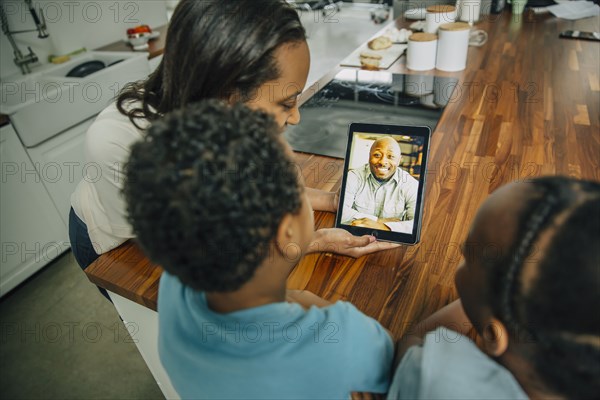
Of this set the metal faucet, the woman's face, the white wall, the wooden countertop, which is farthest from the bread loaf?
the white wall

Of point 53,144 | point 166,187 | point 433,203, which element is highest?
point 166,187

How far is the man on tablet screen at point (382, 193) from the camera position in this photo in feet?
2.66

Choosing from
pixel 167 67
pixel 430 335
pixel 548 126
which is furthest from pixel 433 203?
pixel 167 67

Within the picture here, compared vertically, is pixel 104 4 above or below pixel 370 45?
above

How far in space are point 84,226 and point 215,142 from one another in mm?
814

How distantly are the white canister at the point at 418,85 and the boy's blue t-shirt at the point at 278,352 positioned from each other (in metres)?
1.14

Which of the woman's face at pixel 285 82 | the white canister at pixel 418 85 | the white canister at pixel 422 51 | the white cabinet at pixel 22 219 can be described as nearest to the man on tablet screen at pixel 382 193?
the woman's face at pixel 285 82

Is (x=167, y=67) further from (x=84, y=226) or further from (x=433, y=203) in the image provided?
(x=433, y=203)

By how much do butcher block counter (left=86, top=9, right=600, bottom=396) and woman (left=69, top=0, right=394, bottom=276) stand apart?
7 centimetres

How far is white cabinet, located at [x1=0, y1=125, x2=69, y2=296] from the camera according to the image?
68.6 inches

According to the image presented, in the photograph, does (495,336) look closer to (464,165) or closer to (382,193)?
(382,193)

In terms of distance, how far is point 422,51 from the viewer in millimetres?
1648

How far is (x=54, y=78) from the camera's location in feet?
6.63

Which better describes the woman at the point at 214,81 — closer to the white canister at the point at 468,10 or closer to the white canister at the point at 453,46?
the white canister at the point at 453,46
